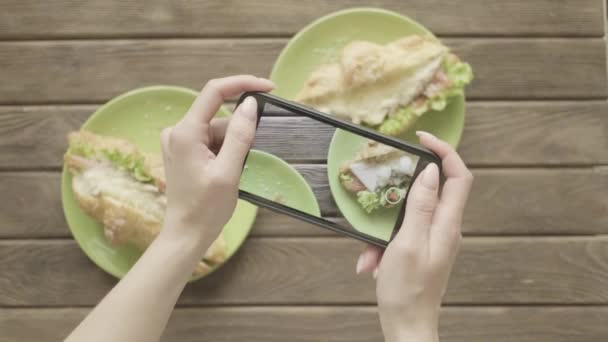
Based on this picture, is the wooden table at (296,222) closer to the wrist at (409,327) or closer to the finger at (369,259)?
the finger at (369,259)

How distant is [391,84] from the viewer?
3.70 feet

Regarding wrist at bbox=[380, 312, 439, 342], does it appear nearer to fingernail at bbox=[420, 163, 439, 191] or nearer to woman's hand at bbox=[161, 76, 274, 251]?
fingernail at bbox=[420, 163, 439, 191]

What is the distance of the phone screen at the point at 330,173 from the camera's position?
37.4 inches

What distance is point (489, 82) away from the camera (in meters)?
1.23

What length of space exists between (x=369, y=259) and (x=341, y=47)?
1.57ft

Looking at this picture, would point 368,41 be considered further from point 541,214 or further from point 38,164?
point 38,164

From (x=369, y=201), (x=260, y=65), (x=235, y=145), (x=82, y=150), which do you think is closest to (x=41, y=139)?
(x=82, y=150)

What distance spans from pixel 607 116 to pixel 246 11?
2.80 ft

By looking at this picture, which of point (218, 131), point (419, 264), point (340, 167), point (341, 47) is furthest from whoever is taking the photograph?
point (341, 47)

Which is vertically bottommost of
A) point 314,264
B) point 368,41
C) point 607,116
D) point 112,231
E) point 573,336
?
point 573,336

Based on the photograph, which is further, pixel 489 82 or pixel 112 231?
pixel 489 82

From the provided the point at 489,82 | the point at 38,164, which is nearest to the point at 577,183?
the point at 489,82

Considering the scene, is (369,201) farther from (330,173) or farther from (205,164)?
(205,164)

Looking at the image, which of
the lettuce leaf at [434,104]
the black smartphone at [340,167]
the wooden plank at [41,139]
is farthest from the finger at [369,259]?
the wooden plank at [41,139]
